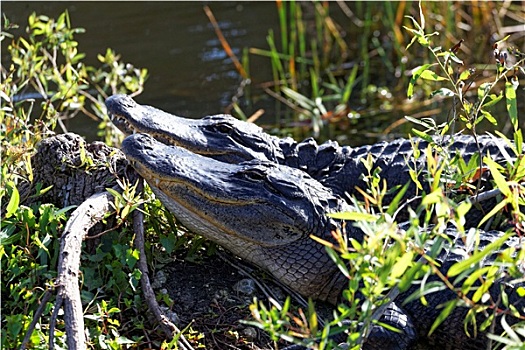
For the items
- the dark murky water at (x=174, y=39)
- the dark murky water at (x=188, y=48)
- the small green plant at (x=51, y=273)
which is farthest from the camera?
the dark murky water at (x=174, y=39)

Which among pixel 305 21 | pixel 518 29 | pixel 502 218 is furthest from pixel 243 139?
pixel 305 21

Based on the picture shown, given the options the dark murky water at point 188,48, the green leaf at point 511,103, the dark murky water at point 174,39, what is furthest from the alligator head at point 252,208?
the dark murky water at point 174,39

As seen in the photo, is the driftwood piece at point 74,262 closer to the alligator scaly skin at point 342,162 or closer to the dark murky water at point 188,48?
the alligator scaly skin at point 342,162

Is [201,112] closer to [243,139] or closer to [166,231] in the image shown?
[243,139]

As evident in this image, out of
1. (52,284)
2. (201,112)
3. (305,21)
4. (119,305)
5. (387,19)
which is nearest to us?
(52,284)

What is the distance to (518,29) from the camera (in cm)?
733

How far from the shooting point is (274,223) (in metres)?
3.24

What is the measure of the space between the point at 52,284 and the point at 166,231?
→ 2.78ft

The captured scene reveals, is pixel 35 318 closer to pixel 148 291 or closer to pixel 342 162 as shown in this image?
pixel 148 291

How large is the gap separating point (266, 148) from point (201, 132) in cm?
36

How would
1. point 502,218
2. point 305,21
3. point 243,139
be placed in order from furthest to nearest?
point 305,21, point 243,139, point 502,218

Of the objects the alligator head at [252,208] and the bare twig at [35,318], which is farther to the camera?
the alligator head at [252,208]

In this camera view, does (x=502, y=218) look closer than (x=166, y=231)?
No

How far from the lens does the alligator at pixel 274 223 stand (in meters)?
3.14
